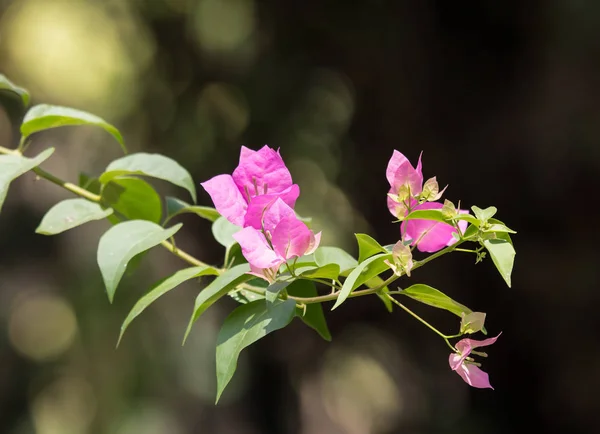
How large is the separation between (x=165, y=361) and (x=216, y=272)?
1.57 metres

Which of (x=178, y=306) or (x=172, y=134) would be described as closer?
(x=172, y=134)

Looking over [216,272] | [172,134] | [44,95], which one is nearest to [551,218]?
[172,134]

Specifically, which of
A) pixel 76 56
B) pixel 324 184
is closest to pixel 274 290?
pixel 324 184

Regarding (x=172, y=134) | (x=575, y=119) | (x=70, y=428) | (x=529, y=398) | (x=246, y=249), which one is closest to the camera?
(x=246, y=249)

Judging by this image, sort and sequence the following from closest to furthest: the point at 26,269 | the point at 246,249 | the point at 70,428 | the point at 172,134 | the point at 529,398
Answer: the point at 246,249 < the point at 529,398 < the point at 172,134 < the point at 70,428 < the point at 26,269

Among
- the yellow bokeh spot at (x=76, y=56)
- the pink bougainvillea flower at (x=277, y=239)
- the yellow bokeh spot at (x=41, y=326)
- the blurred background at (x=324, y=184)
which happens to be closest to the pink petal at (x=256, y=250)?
the pink bougainvillea flower at (x=277, y=239)

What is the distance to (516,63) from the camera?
149 centimetres

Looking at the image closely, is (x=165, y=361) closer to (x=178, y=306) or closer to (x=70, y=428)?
(x=178, y=306)

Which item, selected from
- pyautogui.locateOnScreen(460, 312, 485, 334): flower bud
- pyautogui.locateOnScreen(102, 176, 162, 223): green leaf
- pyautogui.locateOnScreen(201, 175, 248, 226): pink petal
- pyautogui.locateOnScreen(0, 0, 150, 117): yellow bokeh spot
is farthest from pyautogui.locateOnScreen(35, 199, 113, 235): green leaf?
pyautogui.locateOnScreen(0, 0, 150, 117): yellow bokeh spot

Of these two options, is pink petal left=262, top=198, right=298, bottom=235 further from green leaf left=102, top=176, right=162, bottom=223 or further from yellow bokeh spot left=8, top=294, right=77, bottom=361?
yellow bokeh spot left=8, top=294, right=77, bottom=361

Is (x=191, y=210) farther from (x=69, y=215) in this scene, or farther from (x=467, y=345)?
(x=467, y=345)

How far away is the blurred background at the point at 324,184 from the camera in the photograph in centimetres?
141

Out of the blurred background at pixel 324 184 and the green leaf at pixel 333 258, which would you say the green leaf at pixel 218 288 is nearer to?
the green leaf at pixel 333 258

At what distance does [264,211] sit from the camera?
0.30 m
